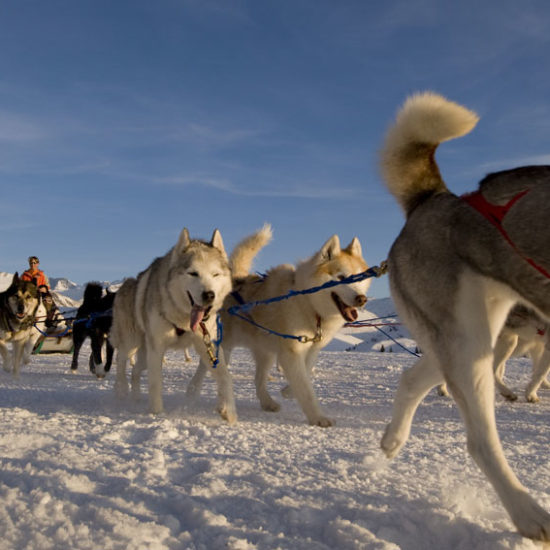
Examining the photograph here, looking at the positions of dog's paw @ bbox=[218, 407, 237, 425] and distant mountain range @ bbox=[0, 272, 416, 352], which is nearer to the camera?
dog's paw @ bbox=[218, 407, 237, 425]

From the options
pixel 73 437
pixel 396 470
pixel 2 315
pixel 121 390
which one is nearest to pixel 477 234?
pixel 396 470

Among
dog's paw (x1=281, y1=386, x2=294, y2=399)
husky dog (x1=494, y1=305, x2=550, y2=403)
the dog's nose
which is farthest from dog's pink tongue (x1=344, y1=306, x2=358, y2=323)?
husky dog (x1=494, y1=305, x2=550, y2=403)

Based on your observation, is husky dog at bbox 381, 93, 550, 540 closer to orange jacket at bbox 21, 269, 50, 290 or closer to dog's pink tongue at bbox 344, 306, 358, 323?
dog's pink tongue at bbox 344, 306, 358, 323

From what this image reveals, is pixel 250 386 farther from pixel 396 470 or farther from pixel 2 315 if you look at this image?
pixel 2 315

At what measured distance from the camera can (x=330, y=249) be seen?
4664 mm

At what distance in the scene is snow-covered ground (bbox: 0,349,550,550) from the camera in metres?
1.80

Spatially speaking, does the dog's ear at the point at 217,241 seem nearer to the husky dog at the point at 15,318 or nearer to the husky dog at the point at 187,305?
the husky dog at the point at 187,305

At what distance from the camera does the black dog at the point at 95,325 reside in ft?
25.1

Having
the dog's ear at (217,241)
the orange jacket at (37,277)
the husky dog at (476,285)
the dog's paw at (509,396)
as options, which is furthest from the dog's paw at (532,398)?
the orange jacket at (37,277)

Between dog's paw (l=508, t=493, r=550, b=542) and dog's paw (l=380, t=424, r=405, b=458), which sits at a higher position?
dog's paw (l=380, t=424, r=405, b=458)

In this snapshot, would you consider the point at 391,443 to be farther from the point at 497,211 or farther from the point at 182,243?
the point at 182,243

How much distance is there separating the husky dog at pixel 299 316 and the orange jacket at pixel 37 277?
236 inches

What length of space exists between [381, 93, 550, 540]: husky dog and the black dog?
19.4ft

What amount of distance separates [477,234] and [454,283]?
0.20m
